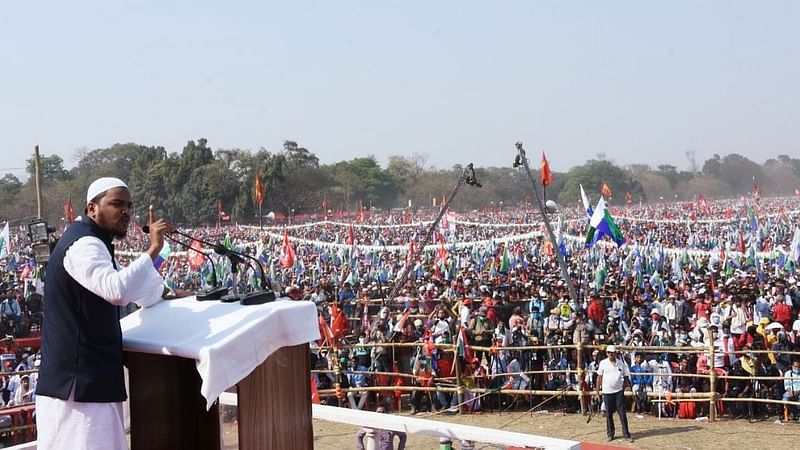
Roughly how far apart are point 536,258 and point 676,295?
9.56 metres

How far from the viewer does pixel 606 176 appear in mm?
60750

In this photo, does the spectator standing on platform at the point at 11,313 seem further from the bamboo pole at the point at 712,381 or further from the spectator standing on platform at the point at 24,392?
the bamboo pole at the point at 712,381

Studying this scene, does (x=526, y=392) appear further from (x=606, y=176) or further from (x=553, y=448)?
(x=606, y=176)

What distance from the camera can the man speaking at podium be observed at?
2.20 m

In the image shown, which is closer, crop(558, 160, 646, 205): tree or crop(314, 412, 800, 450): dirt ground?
crop(314, 412, 800, 450): dirt ground

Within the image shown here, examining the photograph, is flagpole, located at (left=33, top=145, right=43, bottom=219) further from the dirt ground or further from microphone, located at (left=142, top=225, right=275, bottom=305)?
microphone, located at (left=142, top=225, right=275, bottom=305)

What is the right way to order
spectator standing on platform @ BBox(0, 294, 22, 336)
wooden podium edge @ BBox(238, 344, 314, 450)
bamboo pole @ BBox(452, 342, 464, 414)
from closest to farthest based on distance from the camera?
wooden podium edge @ BBox(238, 344, 314, 450) < bamboo pole @ BBox(452, 342, 464, 414) < spectator standing on platform @ BBox(0, 294, 22, 336)

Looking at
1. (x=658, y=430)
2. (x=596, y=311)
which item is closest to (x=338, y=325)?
(x=596, y=311)

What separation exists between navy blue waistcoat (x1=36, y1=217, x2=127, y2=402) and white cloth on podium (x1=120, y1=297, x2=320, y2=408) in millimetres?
125

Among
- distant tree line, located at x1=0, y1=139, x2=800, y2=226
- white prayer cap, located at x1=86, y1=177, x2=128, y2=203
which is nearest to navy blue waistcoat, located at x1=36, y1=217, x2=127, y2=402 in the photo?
white prayer cap, located at x1=86, y1=177, x2=128, y2=203

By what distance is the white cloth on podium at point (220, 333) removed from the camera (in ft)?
→ 6.91

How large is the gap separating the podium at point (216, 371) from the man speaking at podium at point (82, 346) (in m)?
0.14

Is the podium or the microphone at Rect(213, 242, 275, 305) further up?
the microphone at Rect(213, 242, 275, 305)

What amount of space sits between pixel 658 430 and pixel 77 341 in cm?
885
